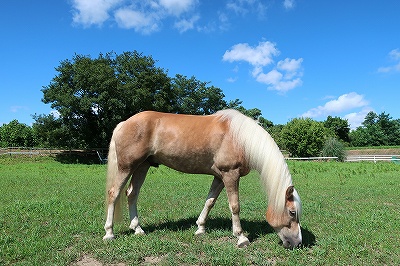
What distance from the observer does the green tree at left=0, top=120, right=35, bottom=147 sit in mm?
51406

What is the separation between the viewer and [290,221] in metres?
4.67

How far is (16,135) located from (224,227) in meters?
55.2

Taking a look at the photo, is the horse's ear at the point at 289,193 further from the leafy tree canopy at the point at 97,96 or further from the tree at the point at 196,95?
the tree at the point at 196,95

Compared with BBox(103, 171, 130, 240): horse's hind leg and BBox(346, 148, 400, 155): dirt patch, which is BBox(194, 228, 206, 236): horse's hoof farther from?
BBox(346, 148, 400, 155): dirt patch

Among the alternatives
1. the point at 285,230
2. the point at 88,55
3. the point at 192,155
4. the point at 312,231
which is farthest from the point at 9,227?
the point at 88,55

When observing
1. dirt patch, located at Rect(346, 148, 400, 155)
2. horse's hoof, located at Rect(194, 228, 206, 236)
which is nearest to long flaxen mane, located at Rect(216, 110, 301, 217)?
horse's hoof, located at Rect(194, 228, 206, 236)

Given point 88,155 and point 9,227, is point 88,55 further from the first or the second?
point 9,227

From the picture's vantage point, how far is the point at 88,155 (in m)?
34.6

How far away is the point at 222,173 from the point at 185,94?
54.9 meters

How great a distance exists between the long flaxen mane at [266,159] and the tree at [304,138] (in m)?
39.6

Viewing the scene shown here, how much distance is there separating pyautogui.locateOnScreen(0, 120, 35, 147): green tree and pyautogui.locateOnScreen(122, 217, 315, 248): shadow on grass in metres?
53.5

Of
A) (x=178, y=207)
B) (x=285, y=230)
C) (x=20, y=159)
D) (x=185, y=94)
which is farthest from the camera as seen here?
(x=185, y=94)

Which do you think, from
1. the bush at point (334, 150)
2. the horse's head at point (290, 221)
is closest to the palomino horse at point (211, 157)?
the horse's head at point (290, 221)

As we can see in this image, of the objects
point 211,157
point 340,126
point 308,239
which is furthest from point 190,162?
point 340,126
